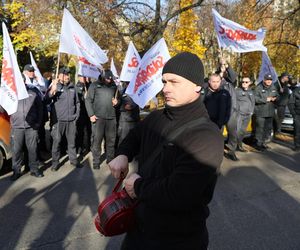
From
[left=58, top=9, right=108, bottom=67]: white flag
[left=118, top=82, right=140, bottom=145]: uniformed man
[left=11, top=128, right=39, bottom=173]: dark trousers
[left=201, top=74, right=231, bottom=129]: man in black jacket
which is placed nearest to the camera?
[left=58, top=9, right=108, bottom=67]: white flag

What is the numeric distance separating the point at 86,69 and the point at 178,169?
239 inches

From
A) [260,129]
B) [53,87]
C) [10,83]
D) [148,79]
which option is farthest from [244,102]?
[10,83]

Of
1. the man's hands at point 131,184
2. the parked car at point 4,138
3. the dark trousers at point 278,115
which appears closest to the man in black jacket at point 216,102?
the parked car at point 4,138

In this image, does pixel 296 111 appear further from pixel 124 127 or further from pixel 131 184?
pixel 131 184

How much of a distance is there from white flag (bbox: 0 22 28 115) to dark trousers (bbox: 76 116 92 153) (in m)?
2.91

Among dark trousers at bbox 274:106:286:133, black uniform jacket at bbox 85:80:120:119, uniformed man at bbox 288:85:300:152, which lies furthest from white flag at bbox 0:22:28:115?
dark trousers at bbox 274:106:286:133

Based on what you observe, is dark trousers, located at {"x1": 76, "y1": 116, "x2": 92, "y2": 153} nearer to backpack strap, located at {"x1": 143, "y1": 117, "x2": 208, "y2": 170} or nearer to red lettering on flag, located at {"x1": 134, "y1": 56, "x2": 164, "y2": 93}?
red lettering on flag, located at {"x1": 134, "y1": 56, "x2": 164, "y2": 93}

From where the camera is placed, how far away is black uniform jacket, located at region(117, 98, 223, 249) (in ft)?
5.29

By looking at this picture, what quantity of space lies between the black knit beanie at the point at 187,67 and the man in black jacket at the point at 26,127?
Result: 4843 mm

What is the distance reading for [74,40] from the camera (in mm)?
5973

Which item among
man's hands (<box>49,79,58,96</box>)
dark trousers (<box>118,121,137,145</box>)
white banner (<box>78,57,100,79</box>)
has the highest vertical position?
white banner (<box>78,57,100,79</box>)

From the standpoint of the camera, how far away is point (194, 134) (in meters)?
1.68

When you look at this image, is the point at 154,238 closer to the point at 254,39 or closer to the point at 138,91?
the point at 138,91

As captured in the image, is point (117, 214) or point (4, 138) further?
point (4, 138)
